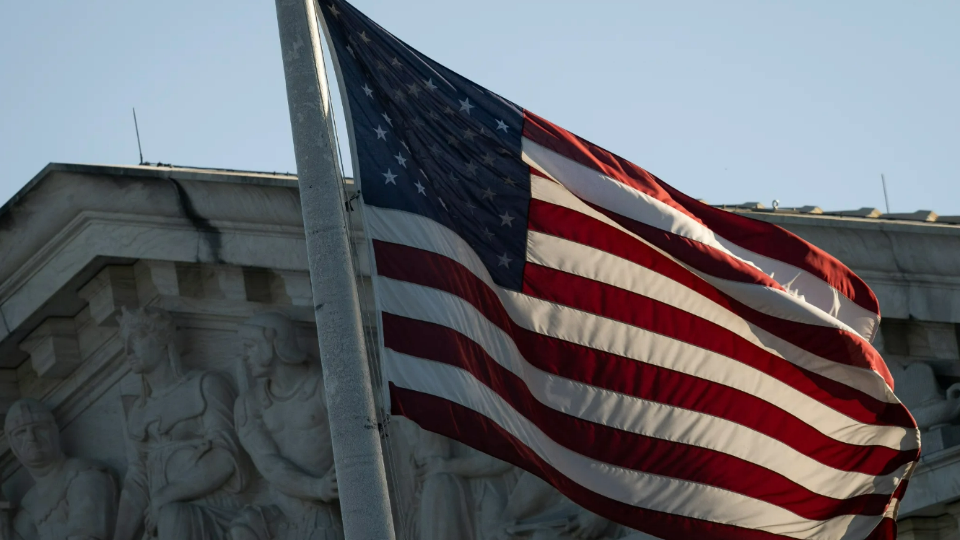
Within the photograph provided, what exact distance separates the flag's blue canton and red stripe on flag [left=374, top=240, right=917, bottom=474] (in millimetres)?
239

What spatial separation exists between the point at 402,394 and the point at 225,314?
225 inches

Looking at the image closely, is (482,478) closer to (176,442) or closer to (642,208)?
(176,442)

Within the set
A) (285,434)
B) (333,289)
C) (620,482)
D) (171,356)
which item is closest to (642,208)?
(620,482)

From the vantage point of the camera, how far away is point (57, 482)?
55.4 feet

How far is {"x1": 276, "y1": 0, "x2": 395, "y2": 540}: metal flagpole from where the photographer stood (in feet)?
34.5

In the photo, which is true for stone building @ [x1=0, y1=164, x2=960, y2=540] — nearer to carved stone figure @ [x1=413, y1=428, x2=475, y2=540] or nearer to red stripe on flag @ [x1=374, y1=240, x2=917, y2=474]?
carved stone figure @ [x1=413, y1=428, x2=475, y2=540]

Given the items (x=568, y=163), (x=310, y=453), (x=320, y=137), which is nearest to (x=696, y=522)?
(x=568, y=163)

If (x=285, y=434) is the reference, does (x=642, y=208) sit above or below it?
below

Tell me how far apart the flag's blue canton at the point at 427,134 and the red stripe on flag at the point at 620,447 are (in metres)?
0.62

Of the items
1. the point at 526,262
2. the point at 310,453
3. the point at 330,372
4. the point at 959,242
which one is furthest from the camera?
the point at 310,453

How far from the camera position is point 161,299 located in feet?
53.7

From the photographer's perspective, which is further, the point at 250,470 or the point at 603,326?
the point at 250,470

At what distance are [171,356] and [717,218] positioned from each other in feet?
18.5

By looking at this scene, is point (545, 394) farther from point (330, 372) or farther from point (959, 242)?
→ point (959, 242)
